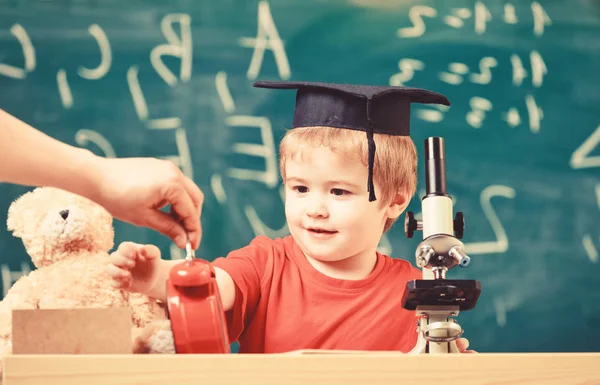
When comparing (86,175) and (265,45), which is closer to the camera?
(86,175)

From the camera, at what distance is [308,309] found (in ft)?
4.80

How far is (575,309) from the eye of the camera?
2.12m

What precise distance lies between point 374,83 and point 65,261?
102cm

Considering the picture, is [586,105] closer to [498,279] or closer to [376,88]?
[498,279]

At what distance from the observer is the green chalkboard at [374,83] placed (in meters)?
1.97

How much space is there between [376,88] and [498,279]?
0.98 m

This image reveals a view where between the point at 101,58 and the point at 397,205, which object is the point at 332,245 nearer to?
the point at 397,205

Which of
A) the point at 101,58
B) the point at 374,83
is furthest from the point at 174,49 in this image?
the point at 374,83

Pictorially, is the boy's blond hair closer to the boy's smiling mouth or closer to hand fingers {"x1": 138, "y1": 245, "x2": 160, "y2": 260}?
the boy's smiling mouth

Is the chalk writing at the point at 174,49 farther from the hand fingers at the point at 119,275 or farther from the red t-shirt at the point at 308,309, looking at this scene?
the hand fingers at the point at 119,275

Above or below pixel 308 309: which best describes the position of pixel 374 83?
above

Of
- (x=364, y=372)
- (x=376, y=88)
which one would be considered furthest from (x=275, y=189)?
(x=364, y=372)

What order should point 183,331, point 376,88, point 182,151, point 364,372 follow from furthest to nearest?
point 182,151, point 376,88, point 183,331, point 364,372

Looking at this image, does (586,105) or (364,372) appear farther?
(586,105)
